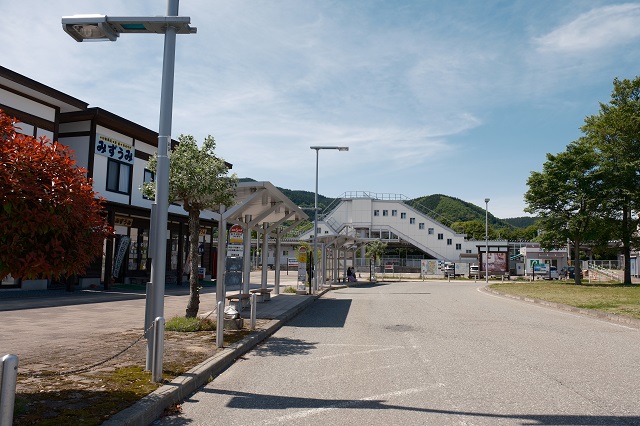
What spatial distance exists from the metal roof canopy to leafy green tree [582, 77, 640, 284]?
2978 centimetres

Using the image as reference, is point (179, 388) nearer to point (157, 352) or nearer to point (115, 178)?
point (157, 352)

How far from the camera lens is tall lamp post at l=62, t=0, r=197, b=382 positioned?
729cm

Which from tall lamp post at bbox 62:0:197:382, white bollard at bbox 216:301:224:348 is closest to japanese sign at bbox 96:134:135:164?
white bollard at bbox 216:301:224:348

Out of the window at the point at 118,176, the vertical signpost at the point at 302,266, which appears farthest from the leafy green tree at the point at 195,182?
the vertical signpost at the point at 302,266

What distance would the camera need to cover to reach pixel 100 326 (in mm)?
11750

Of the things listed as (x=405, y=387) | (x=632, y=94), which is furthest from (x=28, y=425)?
(x=632, y=94)

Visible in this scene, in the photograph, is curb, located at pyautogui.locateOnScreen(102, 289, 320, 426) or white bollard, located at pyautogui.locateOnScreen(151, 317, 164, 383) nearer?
curb, located at pyautogui.locateOnScreen(102, 289, 320, 426)

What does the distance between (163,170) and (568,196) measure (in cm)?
3943

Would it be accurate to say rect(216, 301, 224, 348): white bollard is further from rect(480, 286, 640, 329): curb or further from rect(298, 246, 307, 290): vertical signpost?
rect(298, 246, 307, 290): vertical signpost

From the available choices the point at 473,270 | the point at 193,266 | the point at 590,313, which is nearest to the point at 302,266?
the point at 590,313

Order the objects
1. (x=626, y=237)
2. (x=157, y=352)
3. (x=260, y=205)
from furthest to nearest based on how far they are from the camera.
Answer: (x=626, y=237) → (x=260, y=205) → (x=157, y=352)

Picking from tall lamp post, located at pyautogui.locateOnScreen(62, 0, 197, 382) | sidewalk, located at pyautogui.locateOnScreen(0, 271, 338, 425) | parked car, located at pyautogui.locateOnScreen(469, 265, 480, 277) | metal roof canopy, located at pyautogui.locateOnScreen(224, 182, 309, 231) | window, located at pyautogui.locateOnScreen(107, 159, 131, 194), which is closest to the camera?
sidewalk, located at pyautogui.locateOnScreen(0, 271, 338, 425)

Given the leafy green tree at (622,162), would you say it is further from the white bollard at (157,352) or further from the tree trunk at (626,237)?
the white bollard at (157,352)

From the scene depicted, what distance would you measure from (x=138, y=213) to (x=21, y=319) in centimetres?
1512
